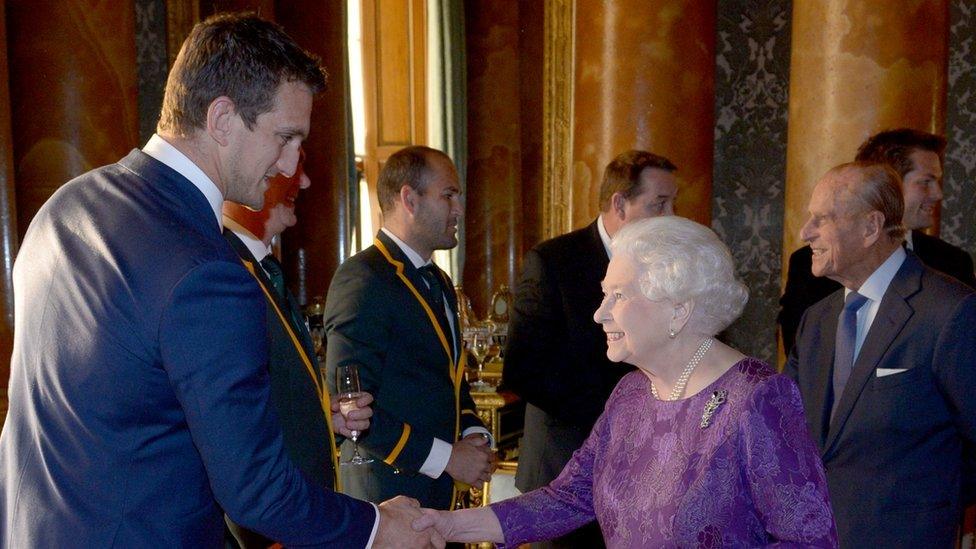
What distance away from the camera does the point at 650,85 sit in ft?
13.1

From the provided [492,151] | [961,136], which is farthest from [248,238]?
[492,151]

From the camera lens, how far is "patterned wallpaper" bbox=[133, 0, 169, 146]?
5359 mm

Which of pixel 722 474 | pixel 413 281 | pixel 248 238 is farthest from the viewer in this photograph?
pixel 413 281

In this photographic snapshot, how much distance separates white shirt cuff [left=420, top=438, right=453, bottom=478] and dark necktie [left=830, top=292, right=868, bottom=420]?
111 cm

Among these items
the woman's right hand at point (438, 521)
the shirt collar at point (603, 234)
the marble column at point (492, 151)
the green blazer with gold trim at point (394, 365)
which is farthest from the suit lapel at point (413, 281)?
the marble column at point (492, 151)

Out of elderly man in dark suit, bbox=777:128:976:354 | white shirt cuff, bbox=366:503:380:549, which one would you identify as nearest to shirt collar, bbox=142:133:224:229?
white shirt cuff, bbox=366:503:380:549

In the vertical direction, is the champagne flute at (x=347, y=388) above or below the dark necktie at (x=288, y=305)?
below

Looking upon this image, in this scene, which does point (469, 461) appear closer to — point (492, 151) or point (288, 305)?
point (288, 305)

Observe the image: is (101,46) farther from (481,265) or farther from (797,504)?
(481,265)

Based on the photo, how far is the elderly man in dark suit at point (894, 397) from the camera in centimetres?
223

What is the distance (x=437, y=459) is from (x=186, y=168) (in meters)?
1.41

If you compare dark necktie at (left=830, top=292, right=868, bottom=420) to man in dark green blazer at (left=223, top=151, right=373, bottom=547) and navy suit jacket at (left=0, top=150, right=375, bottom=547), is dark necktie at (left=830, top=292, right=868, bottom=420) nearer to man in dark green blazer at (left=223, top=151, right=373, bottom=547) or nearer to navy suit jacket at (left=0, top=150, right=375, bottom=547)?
man in dark green blazer at (left=223, top=151, right=373, bottom=547)

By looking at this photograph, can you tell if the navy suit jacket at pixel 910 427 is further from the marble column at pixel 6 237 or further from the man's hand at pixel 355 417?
the marble column at pixel 6 237

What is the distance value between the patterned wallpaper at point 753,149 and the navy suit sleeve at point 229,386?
3993 mm
